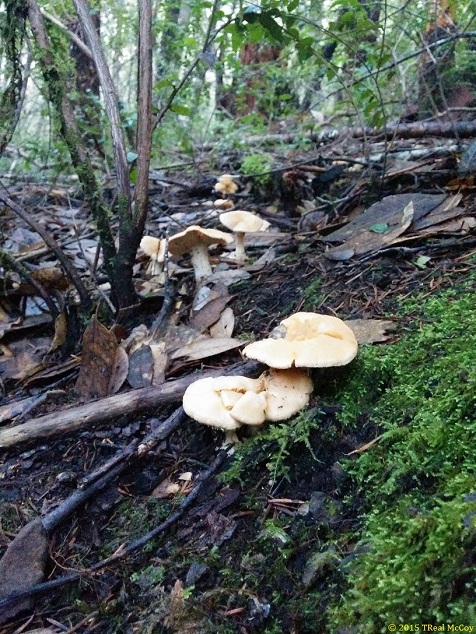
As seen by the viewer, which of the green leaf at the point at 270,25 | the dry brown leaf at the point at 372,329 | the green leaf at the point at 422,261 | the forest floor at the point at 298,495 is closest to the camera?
the forest floor at the point at 298,495

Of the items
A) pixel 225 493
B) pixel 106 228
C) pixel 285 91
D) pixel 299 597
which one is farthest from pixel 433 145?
pixel 285 91

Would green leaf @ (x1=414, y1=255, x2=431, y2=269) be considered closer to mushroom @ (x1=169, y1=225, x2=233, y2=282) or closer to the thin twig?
mushroom @ (x1=169, y1=225, x2=233, y2=282)

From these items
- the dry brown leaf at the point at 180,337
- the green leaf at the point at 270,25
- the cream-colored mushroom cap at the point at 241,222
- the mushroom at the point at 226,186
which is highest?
the green leaf at the point at 270,25

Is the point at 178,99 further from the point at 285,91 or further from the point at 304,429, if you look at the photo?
the point at 304,429

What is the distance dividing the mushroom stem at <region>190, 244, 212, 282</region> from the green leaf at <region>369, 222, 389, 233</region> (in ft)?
4.10

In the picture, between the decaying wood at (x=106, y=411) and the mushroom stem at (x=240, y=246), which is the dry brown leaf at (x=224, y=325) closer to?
the decaying wood at (x=106, y=411)

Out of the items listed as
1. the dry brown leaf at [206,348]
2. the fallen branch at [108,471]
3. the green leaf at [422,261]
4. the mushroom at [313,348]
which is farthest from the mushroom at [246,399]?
the green leaf at [422,261]

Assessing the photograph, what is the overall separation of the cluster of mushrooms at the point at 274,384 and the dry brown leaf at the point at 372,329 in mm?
268

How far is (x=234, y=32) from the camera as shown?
10.9ft

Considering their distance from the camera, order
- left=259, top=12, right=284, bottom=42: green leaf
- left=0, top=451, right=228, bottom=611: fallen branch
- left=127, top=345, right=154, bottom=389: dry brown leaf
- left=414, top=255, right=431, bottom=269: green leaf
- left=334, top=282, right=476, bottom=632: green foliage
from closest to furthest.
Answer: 1. left=334, top=282, right=476, bottom=632: green foliage
2. left=0, top=451, right=228, bottom=611: fallen branch
3. left=127, top=345, right=154, bottom=389: dry brown leaf
4. left=414, top=255, right=431, bottom=269: green leaf
5. left=259, top=12, right=284, bottom=42: green leaf

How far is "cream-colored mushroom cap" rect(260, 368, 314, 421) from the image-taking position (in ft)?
6.99

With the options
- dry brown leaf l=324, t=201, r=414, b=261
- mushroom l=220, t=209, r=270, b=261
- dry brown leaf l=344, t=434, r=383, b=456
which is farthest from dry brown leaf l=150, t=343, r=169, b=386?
mushroom l=220, t=209, r=270, b=261

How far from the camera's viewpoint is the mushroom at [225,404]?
2.07m

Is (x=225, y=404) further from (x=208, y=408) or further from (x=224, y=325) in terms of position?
(x=224, y=325)
